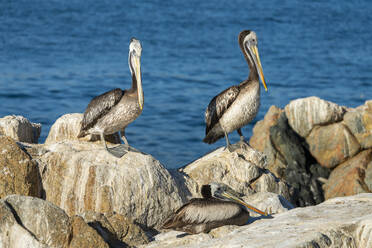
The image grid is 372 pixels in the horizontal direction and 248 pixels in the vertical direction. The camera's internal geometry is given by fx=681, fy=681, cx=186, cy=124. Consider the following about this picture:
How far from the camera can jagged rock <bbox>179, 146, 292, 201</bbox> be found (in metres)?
10.2

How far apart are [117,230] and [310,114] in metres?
10.5

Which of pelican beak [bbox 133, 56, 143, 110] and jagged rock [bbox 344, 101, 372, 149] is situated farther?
jagged rock [bbox 344, 101, 372, 149]

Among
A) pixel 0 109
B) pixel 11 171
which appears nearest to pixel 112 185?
pixel 11 171

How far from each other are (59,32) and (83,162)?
29.6 meters

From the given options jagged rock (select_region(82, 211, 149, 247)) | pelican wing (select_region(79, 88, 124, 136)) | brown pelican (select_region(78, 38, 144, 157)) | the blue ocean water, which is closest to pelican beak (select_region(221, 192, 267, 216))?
jagged rock (select_region(82, 211, 149, 247))

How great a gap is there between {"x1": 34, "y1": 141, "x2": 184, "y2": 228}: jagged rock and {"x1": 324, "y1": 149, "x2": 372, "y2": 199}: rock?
26.1 ft

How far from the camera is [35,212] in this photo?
7738mm

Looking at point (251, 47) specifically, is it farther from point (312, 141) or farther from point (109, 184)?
point (312, 141)

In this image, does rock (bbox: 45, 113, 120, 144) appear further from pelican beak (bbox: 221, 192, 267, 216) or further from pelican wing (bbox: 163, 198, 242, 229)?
pelican wing (bbox: 163, 198, 242, 229)

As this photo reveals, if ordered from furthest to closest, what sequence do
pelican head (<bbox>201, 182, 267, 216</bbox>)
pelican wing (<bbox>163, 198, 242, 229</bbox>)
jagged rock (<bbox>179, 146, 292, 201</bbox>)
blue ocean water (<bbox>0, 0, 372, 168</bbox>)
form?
blue ocean water (<bbox>0, 0, 372, 168</bbox>)
jagged rock (<bbox>179, 146, 292, 201</bbox>)
pelican head (<bbox>201, 182, 267, 216</bbox>)
pelican wing (<bbox>163, 198, 242, 229</bbox>)

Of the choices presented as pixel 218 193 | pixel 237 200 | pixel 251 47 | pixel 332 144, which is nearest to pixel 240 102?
pixel 251 47

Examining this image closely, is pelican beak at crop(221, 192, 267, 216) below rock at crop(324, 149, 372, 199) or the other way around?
the other way around

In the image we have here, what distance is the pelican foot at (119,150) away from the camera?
932 cm

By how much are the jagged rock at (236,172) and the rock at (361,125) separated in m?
7.08
